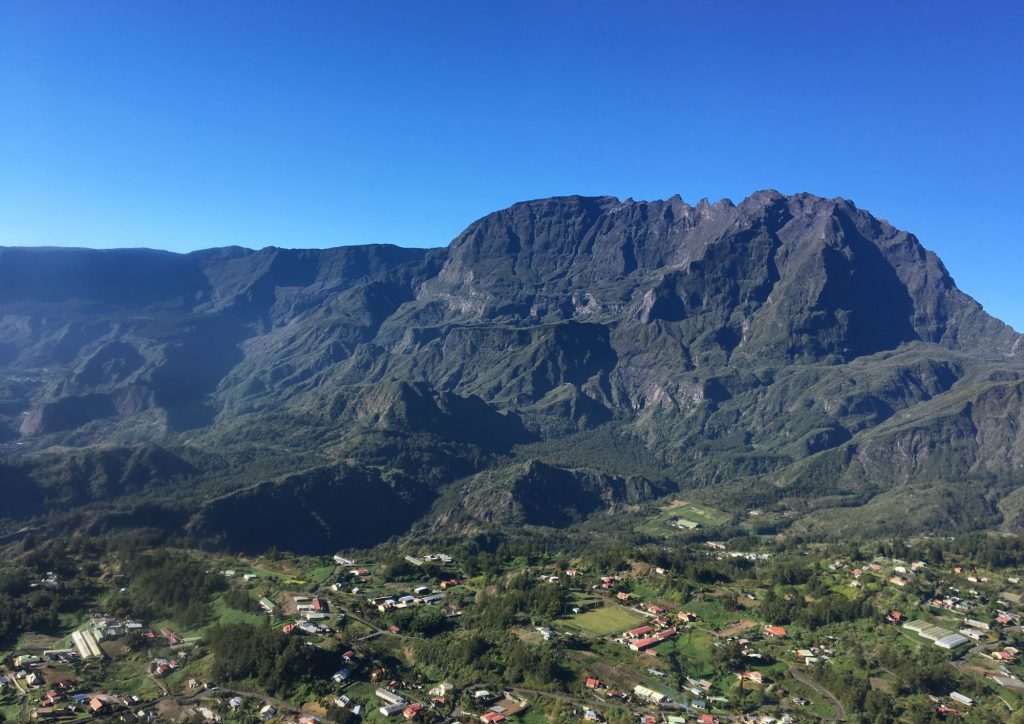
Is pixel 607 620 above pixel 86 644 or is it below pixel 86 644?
above

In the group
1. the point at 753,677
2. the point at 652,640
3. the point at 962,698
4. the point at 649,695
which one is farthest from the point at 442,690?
the point at 962,698

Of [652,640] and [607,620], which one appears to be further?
[607,620]

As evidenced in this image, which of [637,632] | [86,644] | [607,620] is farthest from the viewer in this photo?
[607,620]

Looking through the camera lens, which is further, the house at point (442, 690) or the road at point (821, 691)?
the road at point (821, 691)

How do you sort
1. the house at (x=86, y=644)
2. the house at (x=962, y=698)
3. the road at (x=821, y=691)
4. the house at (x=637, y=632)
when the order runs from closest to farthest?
the road at (x=821, y=691) < the house at (x=962, y=698) < the house at (x=86, y=644) < the house at (x=637, y=632)

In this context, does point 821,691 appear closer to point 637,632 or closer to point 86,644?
point 637,632

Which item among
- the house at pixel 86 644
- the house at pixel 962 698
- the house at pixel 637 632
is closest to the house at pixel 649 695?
the house at pixel 637 632

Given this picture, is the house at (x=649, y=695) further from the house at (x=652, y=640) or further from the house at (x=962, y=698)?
the house at (x=962, y=698)
